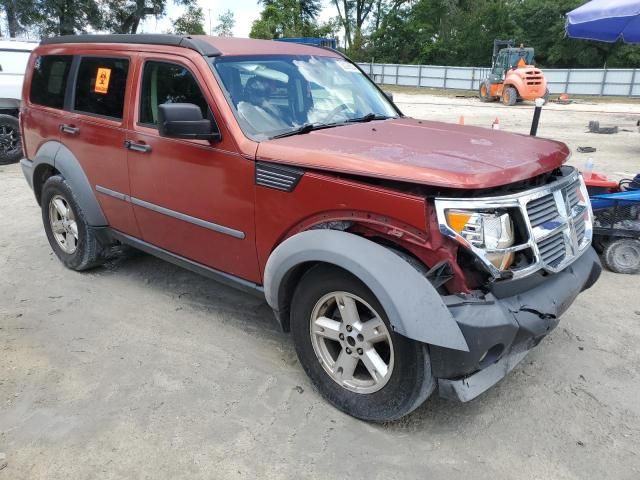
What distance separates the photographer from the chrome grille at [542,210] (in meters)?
2.67

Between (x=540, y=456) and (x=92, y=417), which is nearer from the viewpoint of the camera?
(x=540, y=456)

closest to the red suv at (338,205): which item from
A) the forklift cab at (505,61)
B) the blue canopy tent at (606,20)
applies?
the blue canopy tent at (606,20)

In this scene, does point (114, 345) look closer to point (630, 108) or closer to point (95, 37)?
point (95, 37)

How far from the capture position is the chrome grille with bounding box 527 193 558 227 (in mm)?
2674

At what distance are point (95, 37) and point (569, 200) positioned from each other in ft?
12.4

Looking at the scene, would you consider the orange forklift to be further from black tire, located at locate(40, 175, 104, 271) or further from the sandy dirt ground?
black tire, located at locate(40, 175, 104, 271)

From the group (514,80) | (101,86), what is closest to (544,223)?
(101,86)

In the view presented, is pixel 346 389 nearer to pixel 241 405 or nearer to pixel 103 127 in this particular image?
pixel 241 405

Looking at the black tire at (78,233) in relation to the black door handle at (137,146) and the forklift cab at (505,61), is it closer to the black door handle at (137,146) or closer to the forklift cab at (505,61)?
the black door handle at (137,146)

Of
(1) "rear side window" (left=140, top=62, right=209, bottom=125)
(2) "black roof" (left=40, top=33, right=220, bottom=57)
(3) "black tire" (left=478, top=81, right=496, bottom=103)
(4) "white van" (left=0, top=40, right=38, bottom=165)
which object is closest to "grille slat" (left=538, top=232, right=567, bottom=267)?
(1) "rear side window" (left=140, top=62, right=209, bottom=125)

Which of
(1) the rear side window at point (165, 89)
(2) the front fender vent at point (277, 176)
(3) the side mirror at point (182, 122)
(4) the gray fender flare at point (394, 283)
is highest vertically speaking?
(1) the rear side window at point (165, 89)

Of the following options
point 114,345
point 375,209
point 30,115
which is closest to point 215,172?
point 375,209

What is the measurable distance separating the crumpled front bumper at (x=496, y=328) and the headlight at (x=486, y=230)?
17cm

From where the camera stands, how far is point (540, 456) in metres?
2.69
